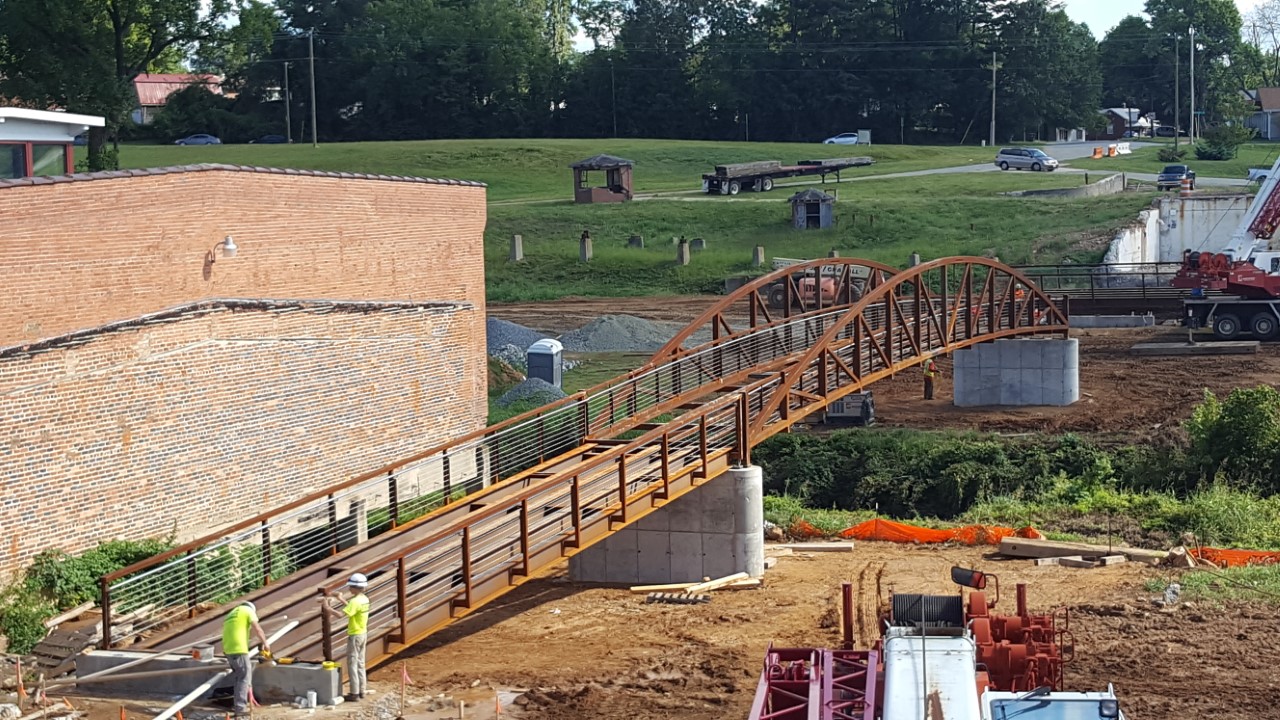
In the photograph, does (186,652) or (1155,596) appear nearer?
(186,652)

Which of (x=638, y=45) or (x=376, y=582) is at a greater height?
(x=638, y=45)

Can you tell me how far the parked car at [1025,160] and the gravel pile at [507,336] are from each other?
43336mm

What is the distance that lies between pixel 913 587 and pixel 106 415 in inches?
451

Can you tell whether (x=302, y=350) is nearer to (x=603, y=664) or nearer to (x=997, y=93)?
(x=603, y=664)

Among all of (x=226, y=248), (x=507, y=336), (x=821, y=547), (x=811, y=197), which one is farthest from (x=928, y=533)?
(x=811, y=197)

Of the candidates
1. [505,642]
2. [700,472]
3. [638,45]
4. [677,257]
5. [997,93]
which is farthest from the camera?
[638,45]

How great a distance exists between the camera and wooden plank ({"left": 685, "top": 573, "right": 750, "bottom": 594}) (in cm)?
2384

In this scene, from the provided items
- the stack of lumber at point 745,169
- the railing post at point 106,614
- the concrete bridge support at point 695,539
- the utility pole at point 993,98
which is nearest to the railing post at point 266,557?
the railing post at point 106,614

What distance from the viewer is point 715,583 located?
2405 centimetres

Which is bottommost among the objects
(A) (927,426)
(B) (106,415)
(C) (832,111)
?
(A) (927,426)

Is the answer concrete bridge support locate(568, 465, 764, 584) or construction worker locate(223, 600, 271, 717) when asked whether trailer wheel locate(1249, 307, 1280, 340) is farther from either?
construction worker locate(223, 600, 271, 717)

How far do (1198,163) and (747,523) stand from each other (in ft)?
226

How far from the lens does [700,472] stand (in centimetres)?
2456

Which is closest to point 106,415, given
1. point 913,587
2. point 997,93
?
point 913,587
